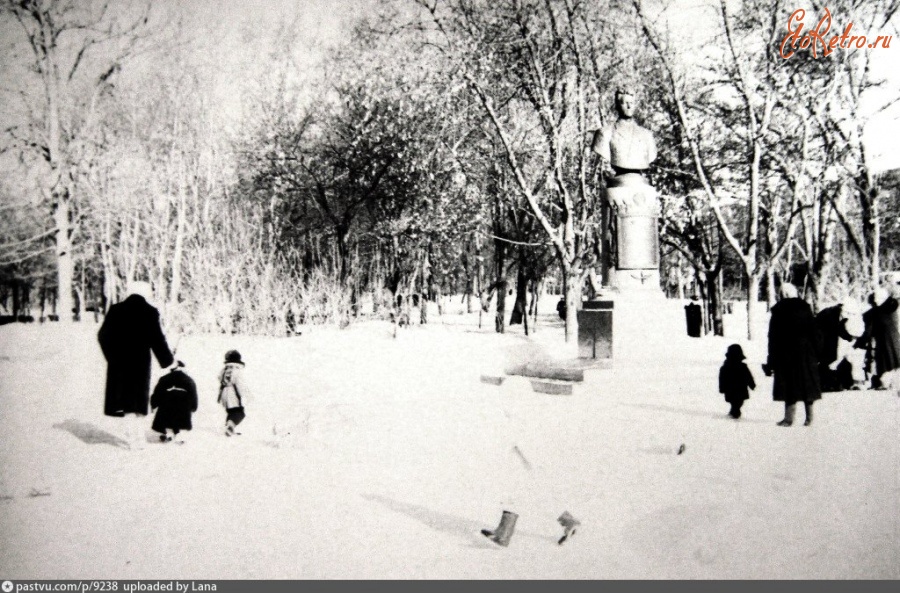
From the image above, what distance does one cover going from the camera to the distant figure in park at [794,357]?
14.6ft

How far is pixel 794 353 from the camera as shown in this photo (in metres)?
4.52

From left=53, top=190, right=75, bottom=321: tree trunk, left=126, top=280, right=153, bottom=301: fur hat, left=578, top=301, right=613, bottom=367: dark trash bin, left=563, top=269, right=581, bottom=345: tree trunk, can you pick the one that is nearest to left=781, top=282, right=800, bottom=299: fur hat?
left=578, top=301, right=613, bottom=367: dark trash bin

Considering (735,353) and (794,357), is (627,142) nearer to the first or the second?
(735,353)

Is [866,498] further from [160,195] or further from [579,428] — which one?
[160,195]

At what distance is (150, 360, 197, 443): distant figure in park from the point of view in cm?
396

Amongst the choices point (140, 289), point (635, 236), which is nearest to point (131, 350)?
point (140, 289)

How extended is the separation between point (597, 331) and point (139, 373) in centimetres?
453

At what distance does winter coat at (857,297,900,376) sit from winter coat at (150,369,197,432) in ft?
19.2

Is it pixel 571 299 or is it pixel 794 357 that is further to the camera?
pixel 571 299

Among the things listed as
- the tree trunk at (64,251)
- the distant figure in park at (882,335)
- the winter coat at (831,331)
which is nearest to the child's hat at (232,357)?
the tree trunk at (64,251)

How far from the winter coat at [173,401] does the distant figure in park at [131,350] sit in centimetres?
14

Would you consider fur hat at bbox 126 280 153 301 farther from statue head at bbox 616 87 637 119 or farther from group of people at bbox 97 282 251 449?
statue head at bbox 616 87 637 119
